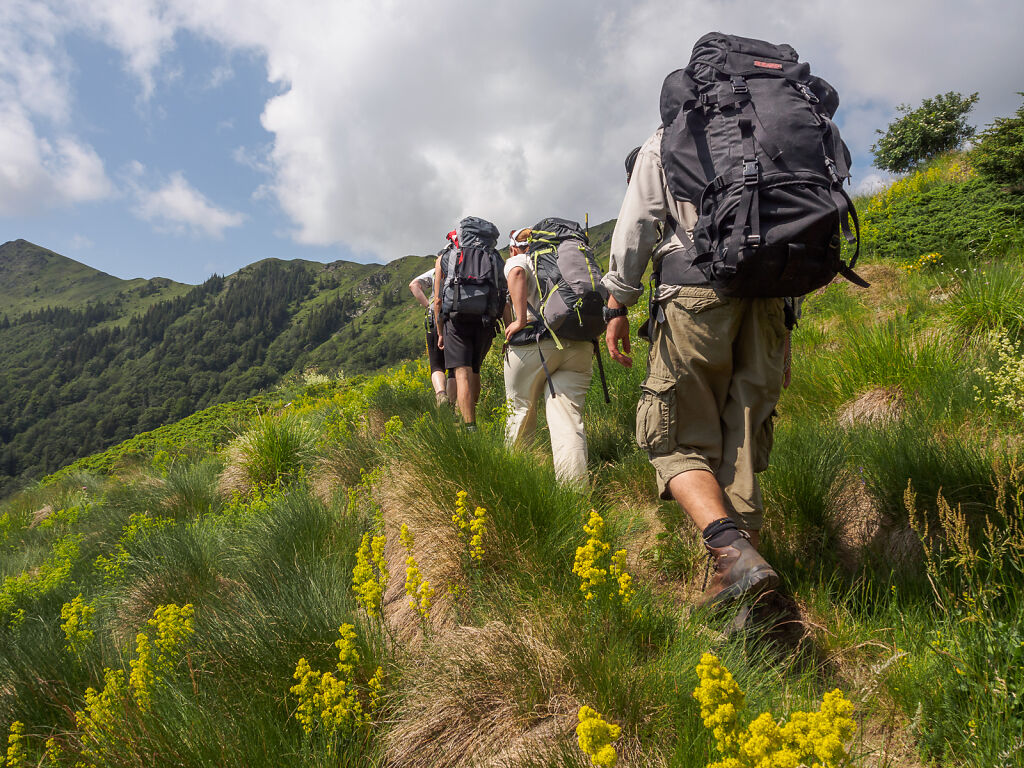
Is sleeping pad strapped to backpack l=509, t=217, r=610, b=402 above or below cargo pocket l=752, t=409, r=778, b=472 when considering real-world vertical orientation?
above

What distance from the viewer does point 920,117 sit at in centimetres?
2452

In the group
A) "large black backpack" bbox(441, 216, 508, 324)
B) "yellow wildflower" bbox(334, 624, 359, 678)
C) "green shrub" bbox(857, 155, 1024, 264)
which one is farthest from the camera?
"green shrub" bbox(857, 155, 1024, 264)

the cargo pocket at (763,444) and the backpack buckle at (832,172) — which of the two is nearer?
the backpack buckle at (832,172)

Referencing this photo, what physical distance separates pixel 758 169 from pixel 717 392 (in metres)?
0.93

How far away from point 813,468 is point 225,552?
3926 millimetres

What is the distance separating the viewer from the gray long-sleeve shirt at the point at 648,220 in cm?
231

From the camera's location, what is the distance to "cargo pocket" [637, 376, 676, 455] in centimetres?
236

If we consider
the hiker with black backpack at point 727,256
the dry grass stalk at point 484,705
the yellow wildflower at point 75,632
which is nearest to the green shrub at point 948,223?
the hiker with black backpack at point 727,256

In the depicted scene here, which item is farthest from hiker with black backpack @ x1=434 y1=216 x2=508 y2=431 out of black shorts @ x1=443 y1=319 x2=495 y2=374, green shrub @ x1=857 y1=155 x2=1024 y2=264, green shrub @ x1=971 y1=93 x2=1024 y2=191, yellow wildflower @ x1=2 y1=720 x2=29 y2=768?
green shrub @ x1=971 y1=93 x2=1024 y2=191

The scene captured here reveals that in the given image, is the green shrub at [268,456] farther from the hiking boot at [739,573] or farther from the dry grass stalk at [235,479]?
the hiking boot at [739,573]

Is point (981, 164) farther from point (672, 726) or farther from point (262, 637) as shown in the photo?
point (262, 637)

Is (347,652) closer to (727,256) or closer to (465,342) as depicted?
(727,256)

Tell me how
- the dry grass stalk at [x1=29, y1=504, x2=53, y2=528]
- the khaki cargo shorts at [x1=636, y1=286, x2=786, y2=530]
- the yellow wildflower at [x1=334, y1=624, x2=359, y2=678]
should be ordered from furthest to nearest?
1. the dry grass stalk at [x1=29, y1=504, x2=53, y2=528]
2. the khaki cargo shorts at [x1=636, y1=286, x2=786, y2=530]
3. the yellow wildflower at [x1=334, y1=624, x2=359, y2=678]

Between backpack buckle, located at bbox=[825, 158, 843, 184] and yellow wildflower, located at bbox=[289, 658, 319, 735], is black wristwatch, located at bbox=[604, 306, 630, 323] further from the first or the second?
yellow wildflower, located at bbox=[289, 658, 319, 735]
